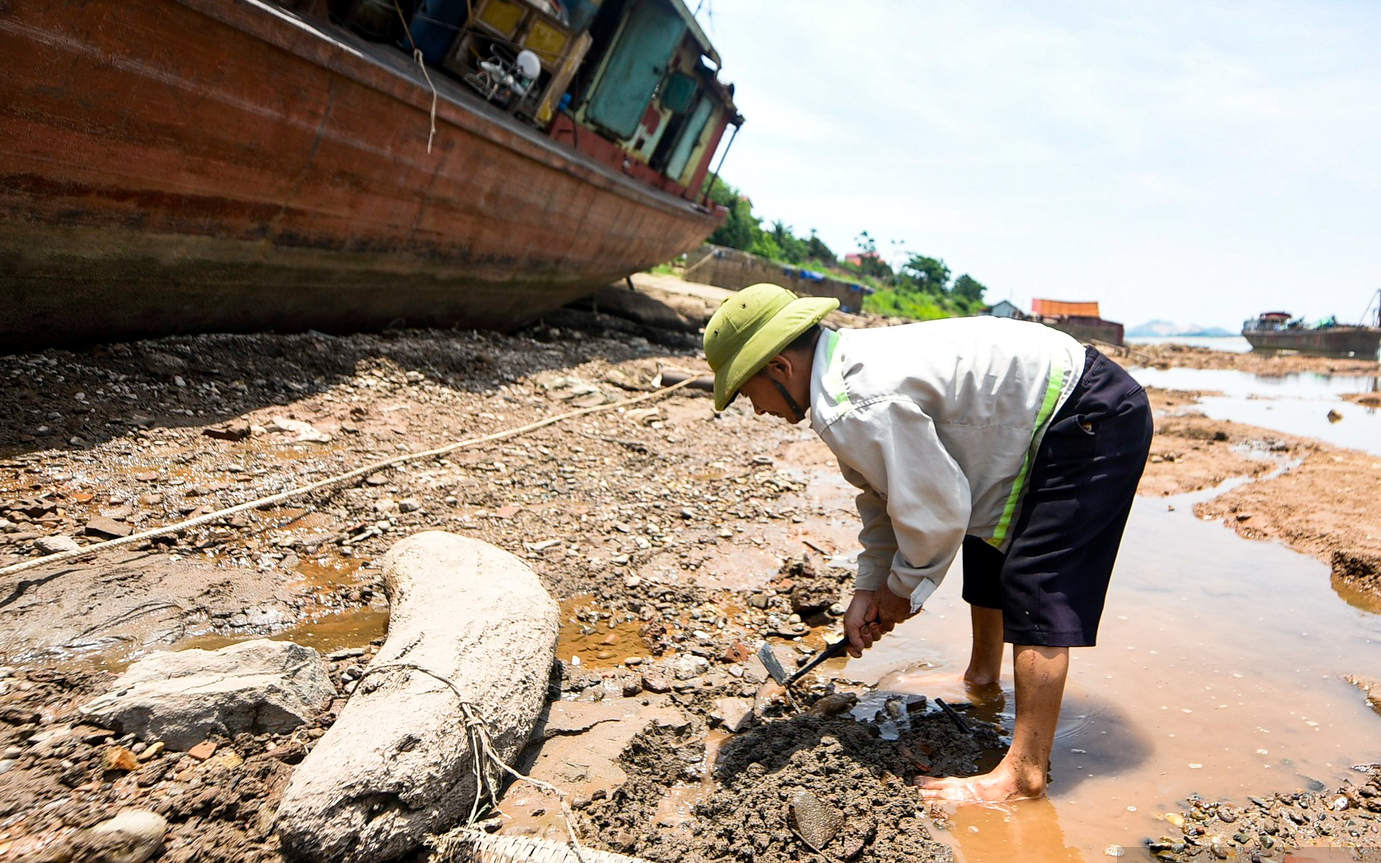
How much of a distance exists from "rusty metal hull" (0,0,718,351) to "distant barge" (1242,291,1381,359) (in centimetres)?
4218

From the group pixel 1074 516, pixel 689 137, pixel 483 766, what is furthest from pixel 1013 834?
pixel 689 137

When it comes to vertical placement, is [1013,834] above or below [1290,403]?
below

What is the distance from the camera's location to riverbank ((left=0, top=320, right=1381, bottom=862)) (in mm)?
2078

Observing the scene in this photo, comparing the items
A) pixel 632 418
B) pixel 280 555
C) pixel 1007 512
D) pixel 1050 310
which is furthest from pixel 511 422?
pixel 1050 310

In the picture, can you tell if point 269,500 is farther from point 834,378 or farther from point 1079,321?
point 1079,321

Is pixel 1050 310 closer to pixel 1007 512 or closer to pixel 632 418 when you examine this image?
pixel 632 418

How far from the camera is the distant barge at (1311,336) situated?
1457 inches

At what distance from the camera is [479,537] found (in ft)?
12.7

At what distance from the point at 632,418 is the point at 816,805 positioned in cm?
468

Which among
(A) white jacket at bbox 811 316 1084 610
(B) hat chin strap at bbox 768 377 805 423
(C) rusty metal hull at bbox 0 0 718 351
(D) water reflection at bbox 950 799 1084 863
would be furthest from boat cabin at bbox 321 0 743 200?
(D) water reflection at bbox 950 799 1084 863

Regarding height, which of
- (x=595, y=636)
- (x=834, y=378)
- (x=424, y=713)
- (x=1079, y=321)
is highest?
(x=1079, y=321)

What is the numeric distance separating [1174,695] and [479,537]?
114 inches

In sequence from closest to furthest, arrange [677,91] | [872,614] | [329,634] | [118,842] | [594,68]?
[118,842] → [872,614] → [329,634] → [594,68] → [677,91]

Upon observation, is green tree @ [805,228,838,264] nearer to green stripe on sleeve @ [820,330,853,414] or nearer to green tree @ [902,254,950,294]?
green tree @ [902,254,950,294]
